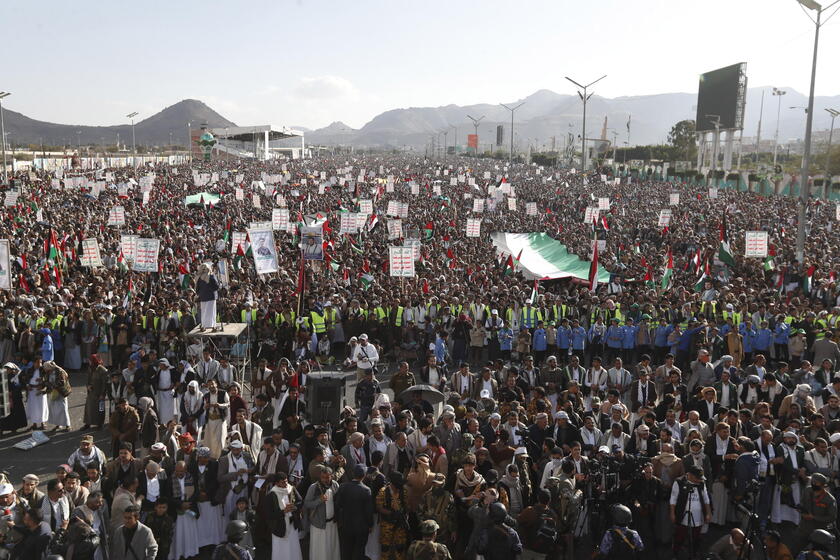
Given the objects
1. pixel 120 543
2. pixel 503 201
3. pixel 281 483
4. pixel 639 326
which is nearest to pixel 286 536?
pixel 281 483

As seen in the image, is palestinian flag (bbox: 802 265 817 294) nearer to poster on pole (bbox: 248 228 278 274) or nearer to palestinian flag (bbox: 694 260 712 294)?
palestinian flag (bbox: 694 260 712 294)

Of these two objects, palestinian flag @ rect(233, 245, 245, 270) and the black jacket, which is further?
palestinian flag @ rect(233, 245, 245, 270)

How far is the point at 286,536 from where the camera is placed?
7.14 meters

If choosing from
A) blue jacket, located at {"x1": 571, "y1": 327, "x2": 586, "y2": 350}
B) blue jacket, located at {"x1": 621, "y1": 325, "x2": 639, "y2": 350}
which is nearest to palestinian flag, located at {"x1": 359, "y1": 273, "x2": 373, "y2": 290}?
blue jacket, located at {"x1": 571, "y1": 327, "x2": 586, "y2": 350}

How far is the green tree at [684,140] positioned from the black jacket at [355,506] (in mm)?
89709

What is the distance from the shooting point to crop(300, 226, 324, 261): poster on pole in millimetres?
20875

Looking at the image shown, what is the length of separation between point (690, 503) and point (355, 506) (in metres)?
3.34

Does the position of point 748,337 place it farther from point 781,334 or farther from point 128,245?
point 128,245

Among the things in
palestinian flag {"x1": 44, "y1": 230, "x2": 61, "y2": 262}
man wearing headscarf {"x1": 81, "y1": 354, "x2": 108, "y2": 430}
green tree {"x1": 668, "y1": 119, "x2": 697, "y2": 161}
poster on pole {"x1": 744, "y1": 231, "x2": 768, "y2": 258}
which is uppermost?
green tree {"x1": 668, "y1": 119, "x2": 697, "y2": 161}

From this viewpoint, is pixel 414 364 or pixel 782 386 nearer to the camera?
pixel 782 386

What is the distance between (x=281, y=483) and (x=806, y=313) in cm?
1139

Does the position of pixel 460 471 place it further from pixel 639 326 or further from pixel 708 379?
pixel 639 326

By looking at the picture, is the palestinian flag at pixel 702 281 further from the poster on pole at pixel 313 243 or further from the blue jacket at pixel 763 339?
the poster on pole at pixel 313 243

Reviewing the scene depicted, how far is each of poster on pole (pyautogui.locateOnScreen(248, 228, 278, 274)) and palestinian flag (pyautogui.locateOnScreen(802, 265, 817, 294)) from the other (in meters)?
13.4
